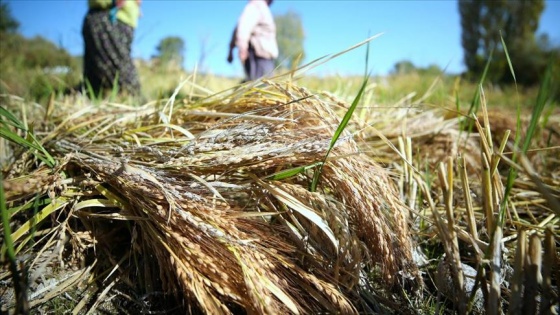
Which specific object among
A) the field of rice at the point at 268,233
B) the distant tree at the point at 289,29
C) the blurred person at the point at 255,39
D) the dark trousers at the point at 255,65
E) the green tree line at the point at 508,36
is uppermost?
the distant tree at the point at 289,29

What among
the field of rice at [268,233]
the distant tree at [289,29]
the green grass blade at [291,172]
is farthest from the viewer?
the distant tree at [289,29]

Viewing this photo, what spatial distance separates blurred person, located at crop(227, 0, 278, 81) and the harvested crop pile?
10.3 feet

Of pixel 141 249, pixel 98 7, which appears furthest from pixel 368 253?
pixel 98 7

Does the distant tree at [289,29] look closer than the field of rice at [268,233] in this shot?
No

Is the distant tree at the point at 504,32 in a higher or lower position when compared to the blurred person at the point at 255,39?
higher

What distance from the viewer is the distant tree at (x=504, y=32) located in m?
14.4

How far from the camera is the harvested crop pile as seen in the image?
65 centimetres

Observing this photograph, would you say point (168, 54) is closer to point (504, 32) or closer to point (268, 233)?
point (268, 233)

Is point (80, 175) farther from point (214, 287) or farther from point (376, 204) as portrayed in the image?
point (376, 204)

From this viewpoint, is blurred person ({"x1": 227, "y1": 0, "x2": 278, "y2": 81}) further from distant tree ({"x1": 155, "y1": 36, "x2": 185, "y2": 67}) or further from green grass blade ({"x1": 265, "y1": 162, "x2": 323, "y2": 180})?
green grass blade ({"x1": 265, "y1": 162, "x2": 323, "y2": 180})

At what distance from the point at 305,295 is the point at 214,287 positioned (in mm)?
220

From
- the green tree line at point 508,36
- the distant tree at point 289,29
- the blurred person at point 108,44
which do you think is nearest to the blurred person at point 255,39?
the blurred person at point 108,44

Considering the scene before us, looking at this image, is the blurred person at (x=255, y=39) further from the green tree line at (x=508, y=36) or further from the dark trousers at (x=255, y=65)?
the green tree line at (x=508, y=36)

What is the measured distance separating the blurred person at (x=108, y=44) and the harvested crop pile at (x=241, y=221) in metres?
3.15
